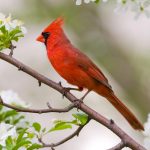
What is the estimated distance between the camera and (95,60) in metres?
8.62

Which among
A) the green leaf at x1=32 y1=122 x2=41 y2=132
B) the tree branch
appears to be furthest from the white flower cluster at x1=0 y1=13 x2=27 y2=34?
the green leaf at x1=32 y1=122 x2=41 y2=132

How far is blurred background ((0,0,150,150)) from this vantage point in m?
8.19

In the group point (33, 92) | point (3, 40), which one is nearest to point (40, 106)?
point (33, 92)

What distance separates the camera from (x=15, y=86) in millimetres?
8922

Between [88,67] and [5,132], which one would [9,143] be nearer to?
[5,132]

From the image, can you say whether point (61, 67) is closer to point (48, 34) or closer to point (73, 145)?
point (48, 34)

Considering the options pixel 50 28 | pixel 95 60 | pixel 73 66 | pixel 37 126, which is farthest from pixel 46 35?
pixel 95 60

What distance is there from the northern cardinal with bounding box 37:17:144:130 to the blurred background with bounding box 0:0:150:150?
12.7 feet

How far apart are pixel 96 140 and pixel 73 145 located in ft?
0.89

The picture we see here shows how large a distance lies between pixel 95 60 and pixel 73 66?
4.73m

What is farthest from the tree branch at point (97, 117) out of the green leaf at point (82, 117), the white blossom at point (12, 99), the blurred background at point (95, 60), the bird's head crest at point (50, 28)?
the blurred background at point (95, 60)

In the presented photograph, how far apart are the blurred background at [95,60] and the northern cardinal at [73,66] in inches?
152

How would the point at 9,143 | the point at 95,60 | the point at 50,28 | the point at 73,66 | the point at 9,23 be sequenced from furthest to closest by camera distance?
the point at 95,60
the point at 73,66
the point at 50,28
the point at 9,23
the point at 9,143

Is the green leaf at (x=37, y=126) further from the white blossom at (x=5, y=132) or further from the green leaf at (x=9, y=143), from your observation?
the green leaf at (x=9, y=143)
